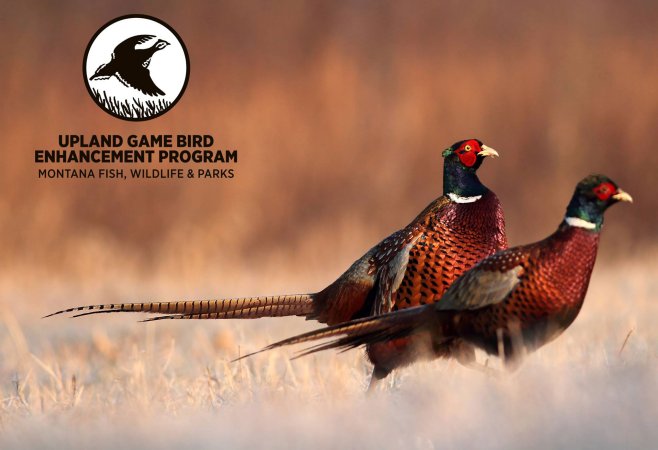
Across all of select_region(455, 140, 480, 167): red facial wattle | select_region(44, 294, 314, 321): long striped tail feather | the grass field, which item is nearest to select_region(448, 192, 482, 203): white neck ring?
select_region(455, 140, 480, 167): red facial wattle

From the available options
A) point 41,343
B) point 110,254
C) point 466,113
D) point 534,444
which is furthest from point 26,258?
point 534,444

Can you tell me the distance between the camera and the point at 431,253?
486cm

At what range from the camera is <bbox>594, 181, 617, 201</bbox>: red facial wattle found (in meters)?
4.05

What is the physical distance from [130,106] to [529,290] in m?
6.05

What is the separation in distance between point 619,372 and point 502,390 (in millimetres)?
453

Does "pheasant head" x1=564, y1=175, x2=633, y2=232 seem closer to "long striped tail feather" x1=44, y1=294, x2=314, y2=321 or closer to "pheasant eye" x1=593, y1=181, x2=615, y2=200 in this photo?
"pheasant eye" x1=593, y1=181, x2=615, y2=200

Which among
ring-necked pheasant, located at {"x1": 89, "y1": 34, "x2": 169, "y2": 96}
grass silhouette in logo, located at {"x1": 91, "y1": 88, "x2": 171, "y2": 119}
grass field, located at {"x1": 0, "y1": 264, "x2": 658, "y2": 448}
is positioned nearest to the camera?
grass field, located at {"x1": 0, "y1": 264, "x2": 658, "y2": 448}

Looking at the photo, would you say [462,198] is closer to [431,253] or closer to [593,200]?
[431,253]

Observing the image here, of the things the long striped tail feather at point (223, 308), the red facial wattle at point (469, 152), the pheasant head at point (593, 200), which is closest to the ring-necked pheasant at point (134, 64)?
the long striped tail feather at point (223, 308)

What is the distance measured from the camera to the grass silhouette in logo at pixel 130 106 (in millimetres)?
9555

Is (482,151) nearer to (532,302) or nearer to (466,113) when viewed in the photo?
(532,302)

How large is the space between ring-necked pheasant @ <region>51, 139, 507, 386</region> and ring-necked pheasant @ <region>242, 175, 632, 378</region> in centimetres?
49

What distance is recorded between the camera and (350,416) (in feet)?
11.6

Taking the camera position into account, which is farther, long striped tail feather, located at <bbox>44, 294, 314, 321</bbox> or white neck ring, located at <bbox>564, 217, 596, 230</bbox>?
long striped tail feather, located at <bbox>44, 294, 314, 321</bbox>
